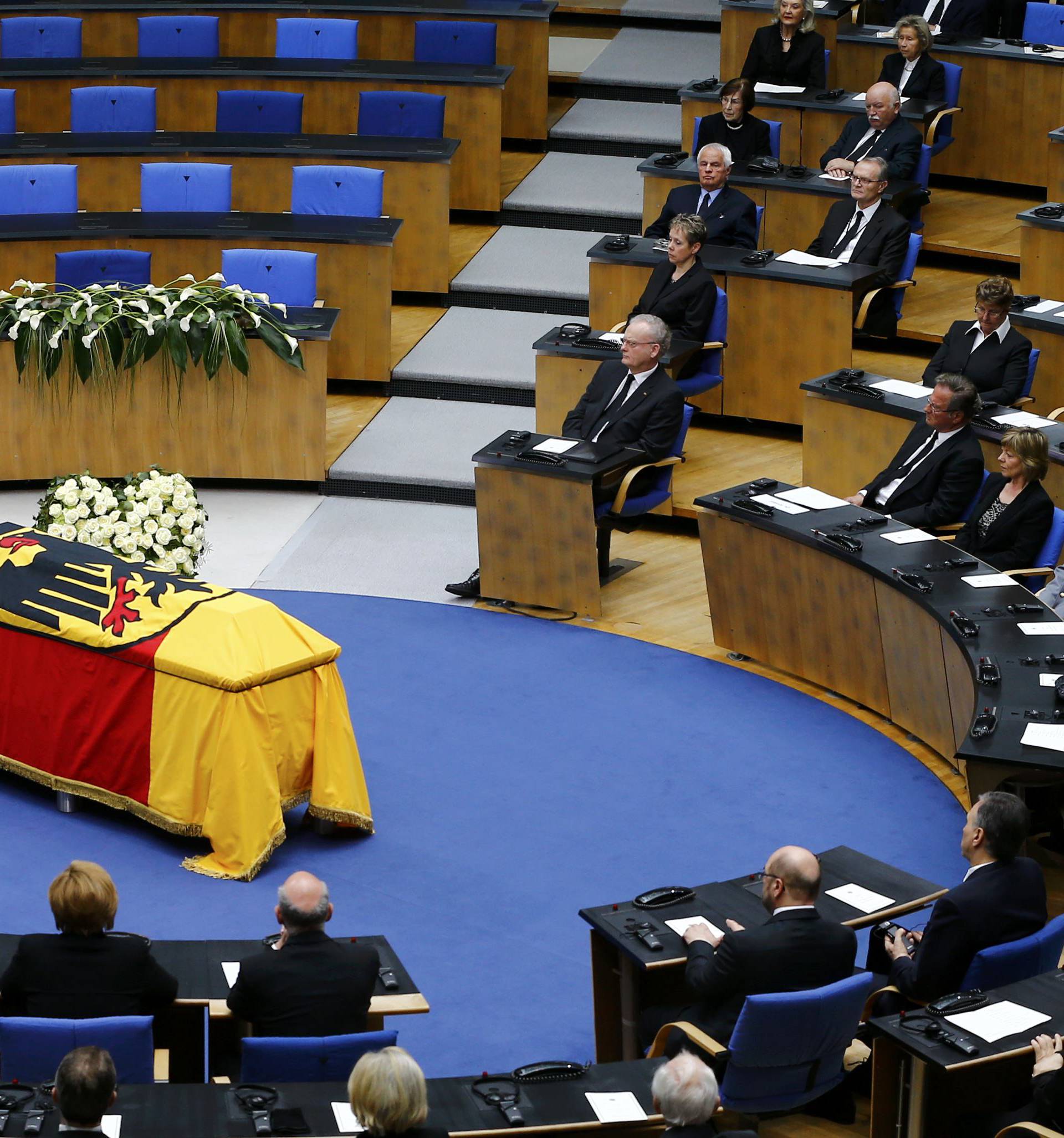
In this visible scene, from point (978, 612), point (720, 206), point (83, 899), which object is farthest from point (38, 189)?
point (83, 899)

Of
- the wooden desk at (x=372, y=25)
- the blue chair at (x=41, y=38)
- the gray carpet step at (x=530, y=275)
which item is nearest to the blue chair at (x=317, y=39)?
the wooden desk at (x=372, y=25)

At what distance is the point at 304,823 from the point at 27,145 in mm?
5873

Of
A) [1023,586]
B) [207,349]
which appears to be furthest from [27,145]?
[1023,586]

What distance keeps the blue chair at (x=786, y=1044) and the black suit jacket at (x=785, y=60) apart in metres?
7.75

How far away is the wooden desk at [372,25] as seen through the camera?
39.6ft

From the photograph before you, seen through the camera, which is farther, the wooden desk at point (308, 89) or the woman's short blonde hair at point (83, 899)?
the wooden desk at point (308, 89)

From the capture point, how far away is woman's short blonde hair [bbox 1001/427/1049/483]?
22.2 feet

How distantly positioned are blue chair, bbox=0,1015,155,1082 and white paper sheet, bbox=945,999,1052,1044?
1.88 meters

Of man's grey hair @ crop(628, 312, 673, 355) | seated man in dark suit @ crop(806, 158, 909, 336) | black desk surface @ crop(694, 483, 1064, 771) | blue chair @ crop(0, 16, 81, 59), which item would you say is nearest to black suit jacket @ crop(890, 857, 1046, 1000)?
black desk surface @ crop(694, 483, 1064, 771)

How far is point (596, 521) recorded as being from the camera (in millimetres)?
7992

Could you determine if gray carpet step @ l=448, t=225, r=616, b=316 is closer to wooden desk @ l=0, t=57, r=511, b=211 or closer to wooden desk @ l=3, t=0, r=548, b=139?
wooden desk @ l=0, t=57, r=511, b=211

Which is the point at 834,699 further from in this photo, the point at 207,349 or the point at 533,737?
the point at 207,349

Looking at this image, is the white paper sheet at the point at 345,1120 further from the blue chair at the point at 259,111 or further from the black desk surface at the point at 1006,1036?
the blue chair at the point at 259,111

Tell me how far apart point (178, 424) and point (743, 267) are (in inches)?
118
